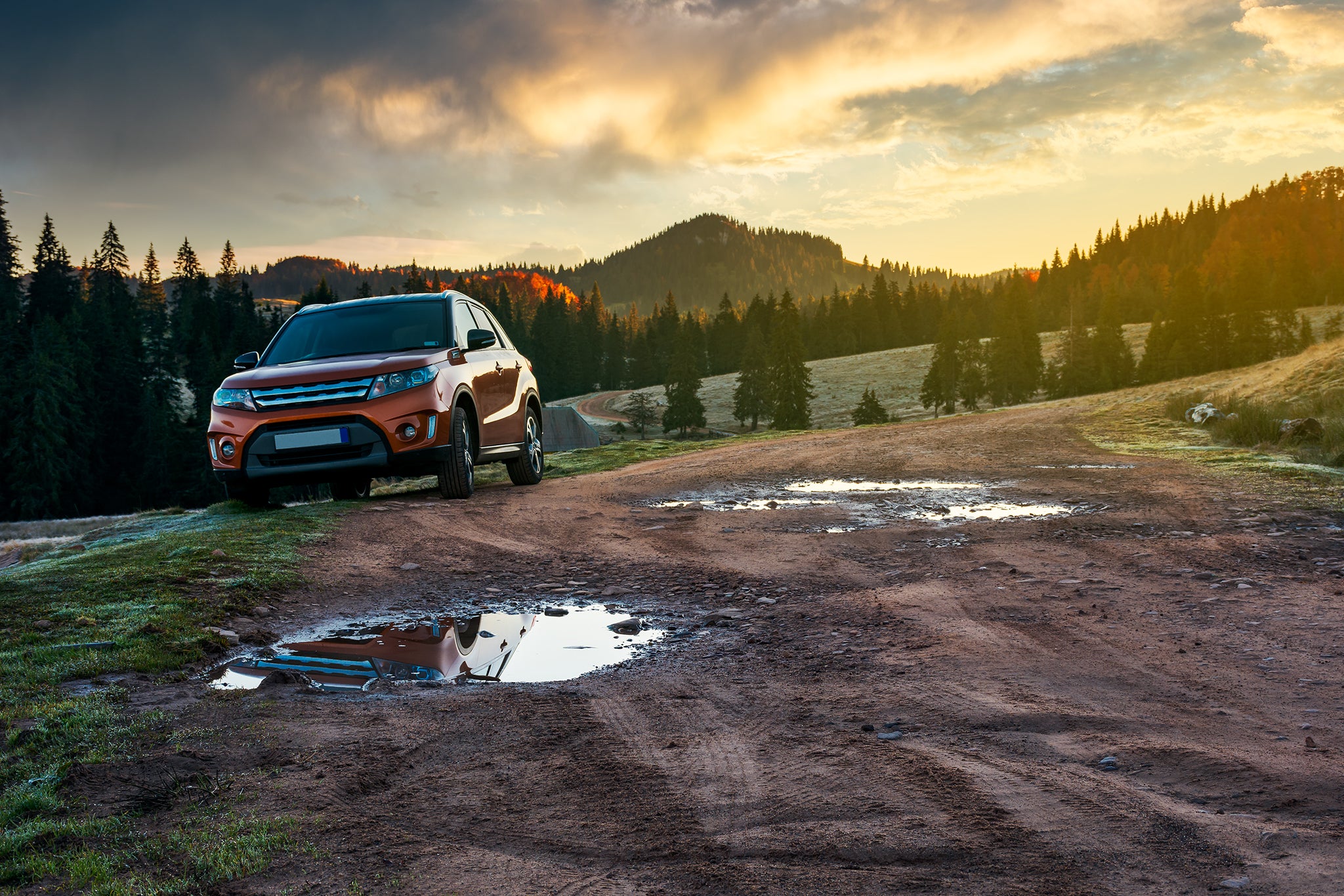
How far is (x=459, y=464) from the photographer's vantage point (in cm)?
994

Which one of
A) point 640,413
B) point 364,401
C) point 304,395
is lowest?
point 640,413

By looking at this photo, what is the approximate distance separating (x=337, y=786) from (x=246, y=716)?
904mm

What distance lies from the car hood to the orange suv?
0.01m

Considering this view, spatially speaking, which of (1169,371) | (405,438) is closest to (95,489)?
(405,438)

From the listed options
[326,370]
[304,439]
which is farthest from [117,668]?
[326,370]

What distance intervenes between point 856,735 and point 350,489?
9.77 metres

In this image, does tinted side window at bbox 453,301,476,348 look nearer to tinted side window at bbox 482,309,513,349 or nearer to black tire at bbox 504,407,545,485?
tinted side window at bbox 482,309,513,349

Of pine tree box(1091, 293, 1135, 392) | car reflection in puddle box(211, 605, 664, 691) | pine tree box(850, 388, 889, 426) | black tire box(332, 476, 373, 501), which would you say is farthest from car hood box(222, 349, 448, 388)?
pine tree box(1091, 293, 1135, 392)

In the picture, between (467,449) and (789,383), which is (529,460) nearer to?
(467,449)

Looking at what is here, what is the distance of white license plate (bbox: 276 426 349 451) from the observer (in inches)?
344

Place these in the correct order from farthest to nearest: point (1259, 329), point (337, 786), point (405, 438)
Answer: point (1259, 329), point (405, 438), point (337, 786)

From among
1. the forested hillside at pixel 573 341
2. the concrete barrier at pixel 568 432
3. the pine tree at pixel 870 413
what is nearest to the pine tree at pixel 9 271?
the forested hillside at pixel 573 341

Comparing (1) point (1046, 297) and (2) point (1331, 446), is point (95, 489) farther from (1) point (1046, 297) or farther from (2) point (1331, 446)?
(1) point (1046, 297)

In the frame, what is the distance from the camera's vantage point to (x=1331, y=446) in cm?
1217
